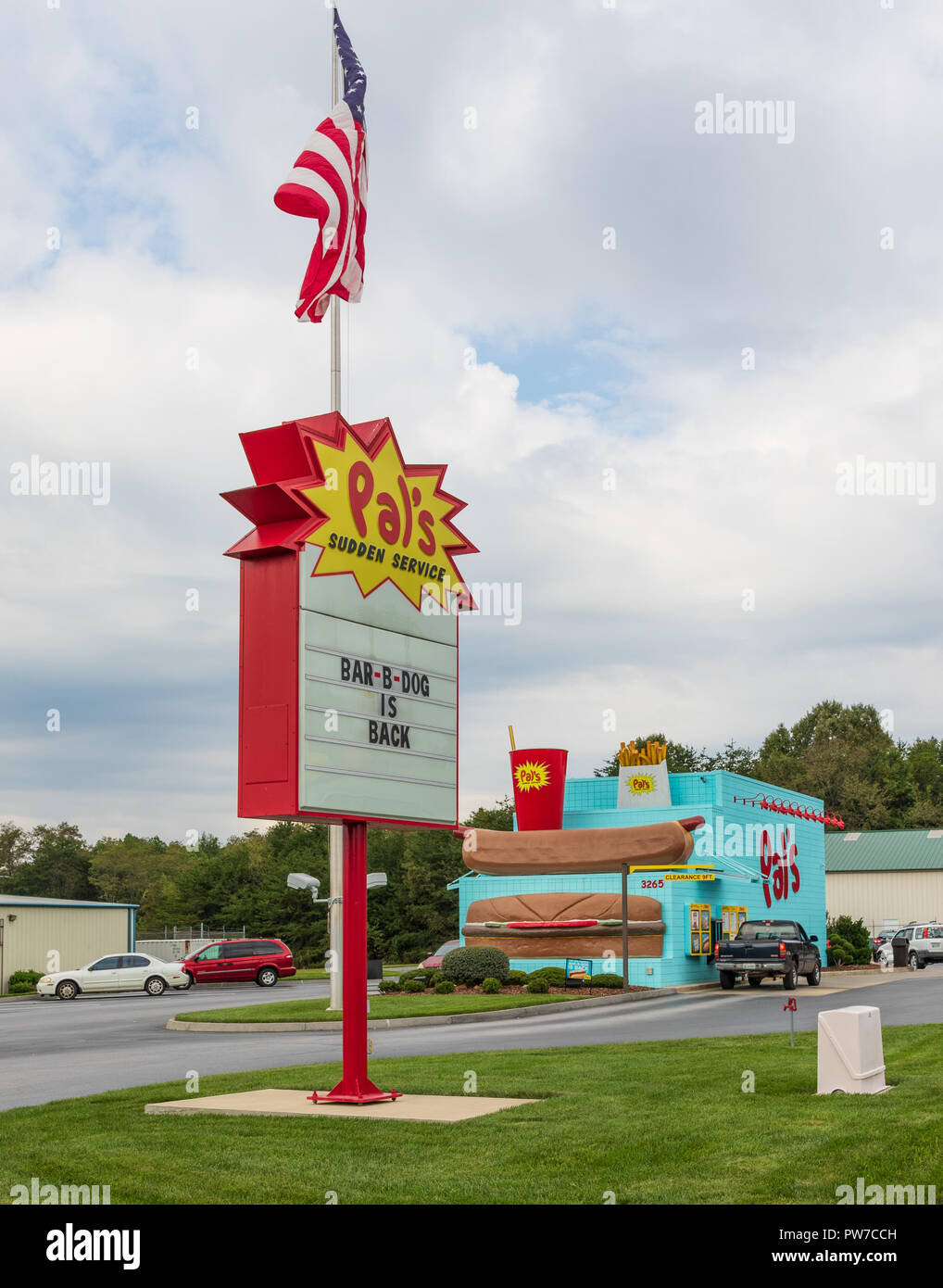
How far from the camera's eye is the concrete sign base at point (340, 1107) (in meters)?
11.3

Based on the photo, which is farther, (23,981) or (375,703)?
(23,981)

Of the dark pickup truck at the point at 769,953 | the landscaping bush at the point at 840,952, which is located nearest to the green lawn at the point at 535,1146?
the dark pickup truck at the point at 769,953

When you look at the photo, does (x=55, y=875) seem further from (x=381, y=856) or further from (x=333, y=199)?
(x=333, y=199)

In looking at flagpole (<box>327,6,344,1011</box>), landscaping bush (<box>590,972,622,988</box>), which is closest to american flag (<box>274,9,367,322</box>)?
flagpole (<box>327,6,344,1011</box>)

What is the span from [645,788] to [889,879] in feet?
119

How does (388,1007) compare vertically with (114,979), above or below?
above

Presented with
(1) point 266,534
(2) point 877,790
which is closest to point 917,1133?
(1) point 266,534

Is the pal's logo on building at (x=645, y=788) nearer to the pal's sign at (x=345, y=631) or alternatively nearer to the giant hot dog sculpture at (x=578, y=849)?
the giant hot dog sculpture at (x=578, y=849)

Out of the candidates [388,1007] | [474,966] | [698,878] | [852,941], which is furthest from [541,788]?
[852,941]

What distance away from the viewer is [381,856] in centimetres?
7156

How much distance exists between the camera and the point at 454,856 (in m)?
66.9

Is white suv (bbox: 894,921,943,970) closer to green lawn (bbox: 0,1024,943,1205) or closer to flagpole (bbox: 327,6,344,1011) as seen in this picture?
flagpole (bbox: 327,6,344,1011)

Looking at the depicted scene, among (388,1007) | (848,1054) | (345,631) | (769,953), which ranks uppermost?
(345,631)

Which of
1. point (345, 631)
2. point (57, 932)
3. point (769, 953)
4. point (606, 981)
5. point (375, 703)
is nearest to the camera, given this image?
point (345, 631)
